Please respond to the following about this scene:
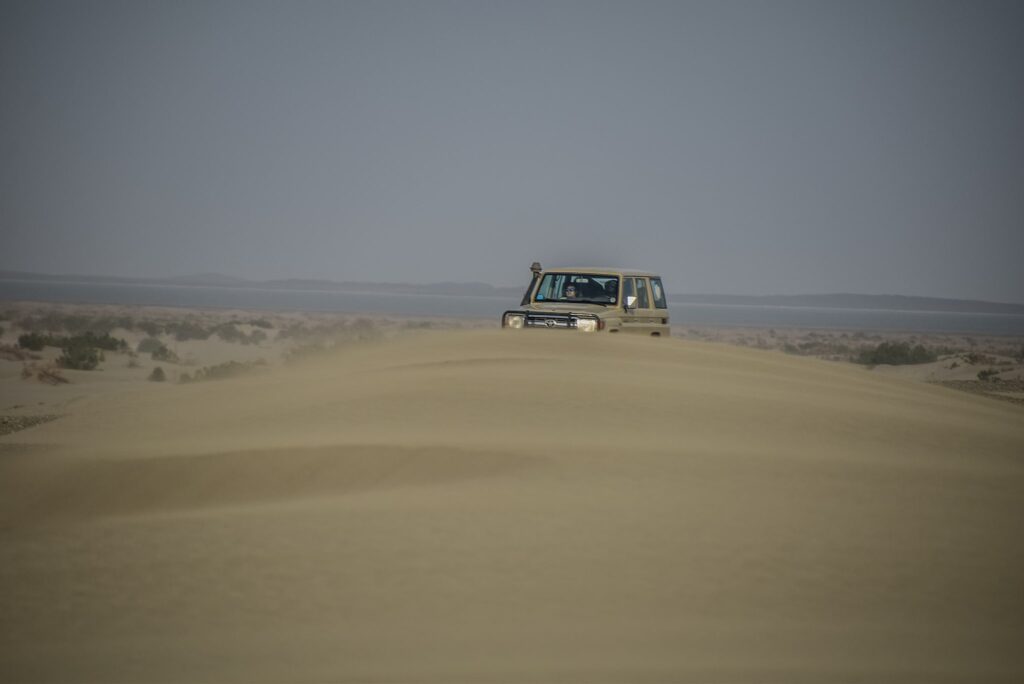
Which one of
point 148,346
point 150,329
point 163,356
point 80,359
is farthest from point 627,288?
point 150,329

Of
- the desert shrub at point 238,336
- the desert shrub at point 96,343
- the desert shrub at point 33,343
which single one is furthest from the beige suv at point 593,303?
the desert shrub at point 238,336

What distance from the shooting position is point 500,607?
552cm

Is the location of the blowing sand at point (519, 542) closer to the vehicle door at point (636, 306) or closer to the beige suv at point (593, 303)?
the beige suv at point (593, 303)

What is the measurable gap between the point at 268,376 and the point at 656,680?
29.4 feet

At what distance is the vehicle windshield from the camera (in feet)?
51.2

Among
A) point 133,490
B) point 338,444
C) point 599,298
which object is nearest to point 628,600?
point 338,444

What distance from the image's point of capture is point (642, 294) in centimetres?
1586

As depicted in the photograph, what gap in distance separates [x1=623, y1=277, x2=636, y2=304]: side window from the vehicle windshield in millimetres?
136

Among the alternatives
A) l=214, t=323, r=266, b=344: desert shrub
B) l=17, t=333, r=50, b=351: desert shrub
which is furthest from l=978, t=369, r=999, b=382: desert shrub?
l=214, t=323, r=266, b=344: desert shrub

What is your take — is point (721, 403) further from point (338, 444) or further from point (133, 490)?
point (133, 490)

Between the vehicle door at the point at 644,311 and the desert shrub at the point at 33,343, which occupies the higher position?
the vehicle door at the point at 644,311

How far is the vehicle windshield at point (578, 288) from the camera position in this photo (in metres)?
15.6

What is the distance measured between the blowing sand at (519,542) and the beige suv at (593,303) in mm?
4664

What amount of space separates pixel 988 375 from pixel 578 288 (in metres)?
17.2
